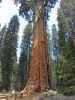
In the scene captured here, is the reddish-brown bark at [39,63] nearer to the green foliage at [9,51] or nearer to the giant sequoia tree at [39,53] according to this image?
the giant sequoia tree at [39,53]

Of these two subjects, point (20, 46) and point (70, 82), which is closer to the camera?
point (70, 82)

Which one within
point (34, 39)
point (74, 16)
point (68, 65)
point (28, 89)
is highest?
point (74, 16)

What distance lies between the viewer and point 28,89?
22.4 m

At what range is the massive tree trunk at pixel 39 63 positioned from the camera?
22438mm

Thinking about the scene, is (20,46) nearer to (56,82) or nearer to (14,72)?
(14,72)

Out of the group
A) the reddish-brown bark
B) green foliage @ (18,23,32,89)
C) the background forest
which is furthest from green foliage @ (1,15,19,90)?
the reddish-brown bark

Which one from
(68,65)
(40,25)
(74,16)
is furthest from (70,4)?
(68,65)

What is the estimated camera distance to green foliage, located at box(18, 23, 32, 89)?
36812 mm

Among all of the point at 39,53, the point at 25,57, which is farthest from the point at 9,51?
the point at 39,53

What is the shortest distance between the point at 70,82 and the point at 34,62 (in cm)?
303

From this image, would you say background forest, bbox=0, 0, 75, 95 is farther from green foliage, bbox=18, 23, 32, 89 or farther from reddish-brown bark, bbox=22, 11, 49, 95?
reddish-brown bark, bbox=22, 11, 49, 95

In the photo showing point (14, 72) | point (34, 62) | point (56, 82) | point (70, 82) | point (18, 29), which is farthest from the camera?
point (18, 29)

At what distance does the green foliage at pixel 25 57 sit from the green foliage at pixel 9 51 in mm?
1053

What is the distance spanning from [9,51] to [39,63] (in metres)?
15.2
